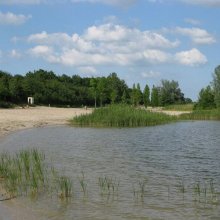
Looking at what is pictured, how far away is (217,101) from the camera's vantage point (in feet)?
309

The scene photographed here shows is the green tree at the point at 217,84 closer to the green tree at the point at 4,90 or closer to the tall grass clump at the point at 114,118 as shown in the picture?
the green tree at the point at 4,90

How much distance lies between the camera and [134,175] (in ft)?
53.6

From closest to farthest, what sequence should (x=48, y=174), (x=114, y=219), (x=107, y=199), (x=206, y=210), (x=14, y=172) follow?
1. (x=114, y=219)
2. (x=206, y=210)
3. (x=107, y=199)
4. (x=14, y=172)
5. (x=48, y=174)

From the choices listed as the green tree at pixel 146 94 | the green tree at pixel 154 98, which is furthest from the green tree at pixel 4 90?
the green tree at pixel 154 98

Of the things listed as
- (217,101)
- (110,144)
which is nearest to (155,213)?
(110,144)

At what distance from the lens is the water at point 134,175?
10852mm

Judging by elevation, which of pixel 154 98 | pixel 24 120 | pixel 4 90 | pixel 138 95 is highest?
pixel 4 90

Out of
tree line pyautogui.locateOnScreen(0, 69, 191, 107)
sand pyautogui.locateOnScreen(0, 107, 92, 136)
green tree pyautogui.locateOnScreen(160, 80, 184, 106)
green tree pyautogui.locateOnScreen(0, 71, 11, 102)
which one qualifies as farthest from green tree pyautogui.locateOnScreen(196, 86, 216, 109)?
green tree pyautogui.locateOnScreen(160, 80, 184, 106)

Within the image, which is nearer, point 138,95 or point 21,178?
point 21,178

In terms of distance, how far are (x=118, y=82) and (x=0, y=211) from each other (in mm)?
128170

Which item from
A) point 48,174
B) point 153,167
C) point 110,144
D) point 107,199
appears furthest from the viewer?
point 110,144

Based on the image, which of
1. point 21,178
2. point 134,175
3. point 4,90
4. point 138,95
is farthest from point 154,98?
point 21,178

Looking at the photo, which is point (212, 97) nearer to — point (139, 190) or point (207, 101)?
point (207, 101)

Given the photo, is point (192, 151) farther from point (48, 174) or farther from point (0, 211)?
point (0, 211)
